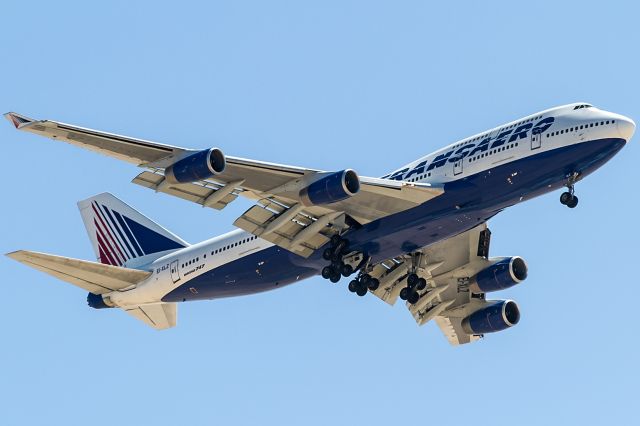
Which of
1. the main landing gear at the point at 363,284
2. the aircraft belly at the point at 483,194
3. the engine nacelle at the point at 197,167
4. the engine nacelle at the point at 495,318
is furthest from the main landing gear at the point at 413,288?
the engine nacelle at the point at 197,167

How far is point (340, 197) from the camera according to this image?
149 feet

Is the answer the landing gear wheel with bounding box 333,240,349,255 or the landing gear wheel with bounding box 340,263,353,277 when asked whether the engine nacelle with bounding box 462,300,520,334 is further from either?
the landing gear wheel with bounding box 333,240,349,255

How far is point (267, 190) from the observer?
47.4m

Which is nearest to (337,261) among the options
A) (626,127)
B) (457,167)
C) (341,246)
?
(341,246)

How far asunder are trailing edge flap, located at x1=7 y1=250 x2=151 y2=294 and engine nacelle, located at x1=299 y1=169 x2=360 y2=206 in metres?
11.8

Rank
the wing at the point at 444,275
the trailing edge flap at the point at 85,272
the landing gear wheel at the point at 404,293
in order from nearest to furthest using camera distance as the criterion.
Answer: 1. the trailing edge flap at the point at 85,272
2. the landing gear wheel at the point at 404,293
3. the wing at the point at 444,275

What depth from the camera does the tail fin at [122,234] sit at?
57500mm

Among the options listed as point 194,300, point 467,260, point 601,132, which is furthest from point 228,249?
point 601,132

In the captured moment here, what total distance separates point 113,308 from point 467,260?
1616cm

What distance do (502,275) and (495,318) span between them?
344cm

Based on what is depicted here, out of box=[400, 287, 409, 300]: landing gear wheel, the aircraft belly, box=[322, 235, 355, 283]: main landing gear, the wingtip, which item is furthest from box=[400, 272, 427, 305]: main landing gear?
the wingtip

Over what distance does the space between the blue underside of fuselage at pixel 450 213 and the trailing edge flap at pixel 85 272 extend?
5232 millimetres

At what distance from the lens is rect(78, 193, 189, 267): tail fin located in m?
57.5

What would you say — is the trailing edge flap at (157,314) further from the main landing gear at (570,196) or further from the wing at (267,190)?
the main landing gear at (570,196)
